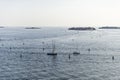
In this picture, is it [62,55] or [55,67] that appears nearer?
[55,67]

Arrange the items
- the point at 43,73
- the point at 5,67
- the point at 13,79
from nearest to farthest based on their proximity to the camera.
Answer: the point at 13,79 < the point at 43,73 < the point at 5,67

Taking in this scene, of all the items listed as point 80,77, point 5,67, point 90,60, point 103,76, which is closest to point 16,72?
point 5,67

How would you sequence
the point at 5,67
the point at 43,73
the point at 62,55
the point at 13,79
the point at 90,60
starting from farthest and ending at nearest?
the point at 62,55 → the point at 90,60 → the point at 5,67 → the point at 43,73 → the point at 13,79

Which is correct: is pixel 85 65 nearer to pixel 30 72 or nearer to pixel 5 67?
pixel 30 72

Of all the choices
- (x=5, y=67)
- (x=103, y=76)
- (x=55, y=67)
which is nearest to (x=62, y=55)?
(x=55, y=67)

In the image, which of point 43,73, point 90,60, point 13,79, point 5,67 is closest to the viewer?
point 13,79

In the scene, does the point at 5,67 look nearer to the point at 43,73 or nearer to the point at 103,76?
the point at 43,73

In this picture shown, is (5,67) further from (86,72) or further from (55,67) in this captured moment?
(86,72)

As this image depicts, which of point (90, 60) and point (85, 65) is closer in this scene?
point (85, 65)
